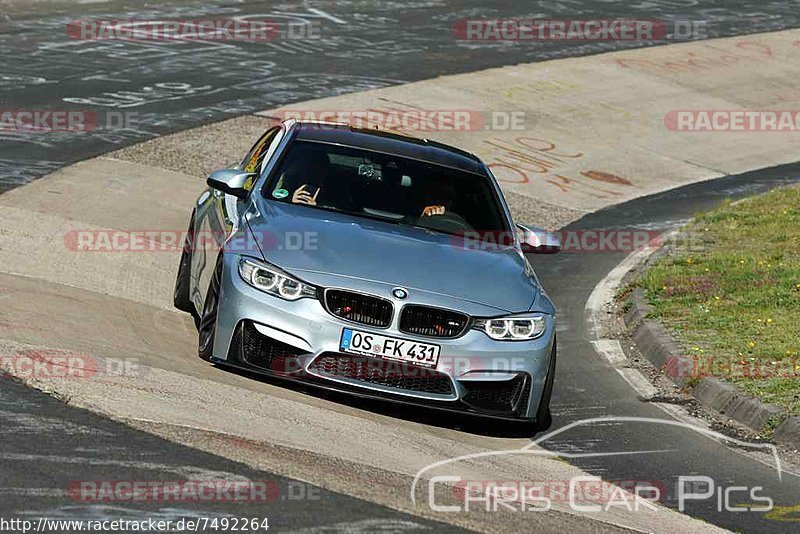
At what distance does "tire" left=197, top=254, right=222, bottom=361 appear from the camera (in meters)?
8.41

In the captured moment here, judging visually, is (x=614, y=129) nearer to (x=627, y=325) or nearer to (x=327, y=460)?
(x=627, y=325)

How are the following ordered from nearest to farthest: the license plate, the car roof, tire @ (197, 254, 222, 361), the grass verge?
the license plate → tire @ (197, 254, 222, 361) → the car roof → the grass verge

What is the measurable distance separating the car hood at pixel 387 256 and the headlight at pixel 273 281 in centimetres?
5

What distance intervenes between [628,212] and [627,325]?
5566mm

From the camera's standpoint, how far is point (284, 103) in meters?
20.5

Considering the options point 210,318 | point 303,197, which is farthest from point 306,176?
point 210,318

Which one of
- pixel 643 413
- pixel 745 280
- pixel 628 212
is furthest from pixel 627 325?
pixel 628 212

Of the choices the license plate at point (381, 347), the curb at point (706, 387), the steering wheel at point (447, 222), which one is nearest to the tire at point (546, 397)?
the license plate at point (381, 347)

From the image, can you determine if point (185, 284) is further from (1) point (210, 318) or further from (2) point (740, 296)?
(2) point (740, 296)

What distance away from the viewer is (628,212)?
17.8 metres

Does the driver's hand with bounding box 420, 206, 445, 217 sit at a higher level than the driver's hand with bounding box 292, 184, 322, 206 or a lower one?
lower

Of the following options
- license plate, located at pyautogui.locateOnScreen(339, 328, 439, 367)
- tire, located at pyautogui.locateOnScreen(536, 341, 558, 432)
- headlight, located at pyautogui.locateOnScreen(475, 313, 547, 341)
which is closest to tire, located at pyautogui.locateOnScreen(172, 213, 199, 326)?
license plate, located at pyautogui.locateOnScreen(339, 328, 439, 367)

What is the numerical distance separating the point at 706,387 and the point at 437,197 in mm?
2419

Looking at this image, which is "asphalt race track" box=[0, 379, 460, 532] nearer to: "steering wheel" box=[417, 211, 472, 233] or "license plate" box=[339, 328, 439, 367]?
"license plate" box=[339, 328, 439, 367]
